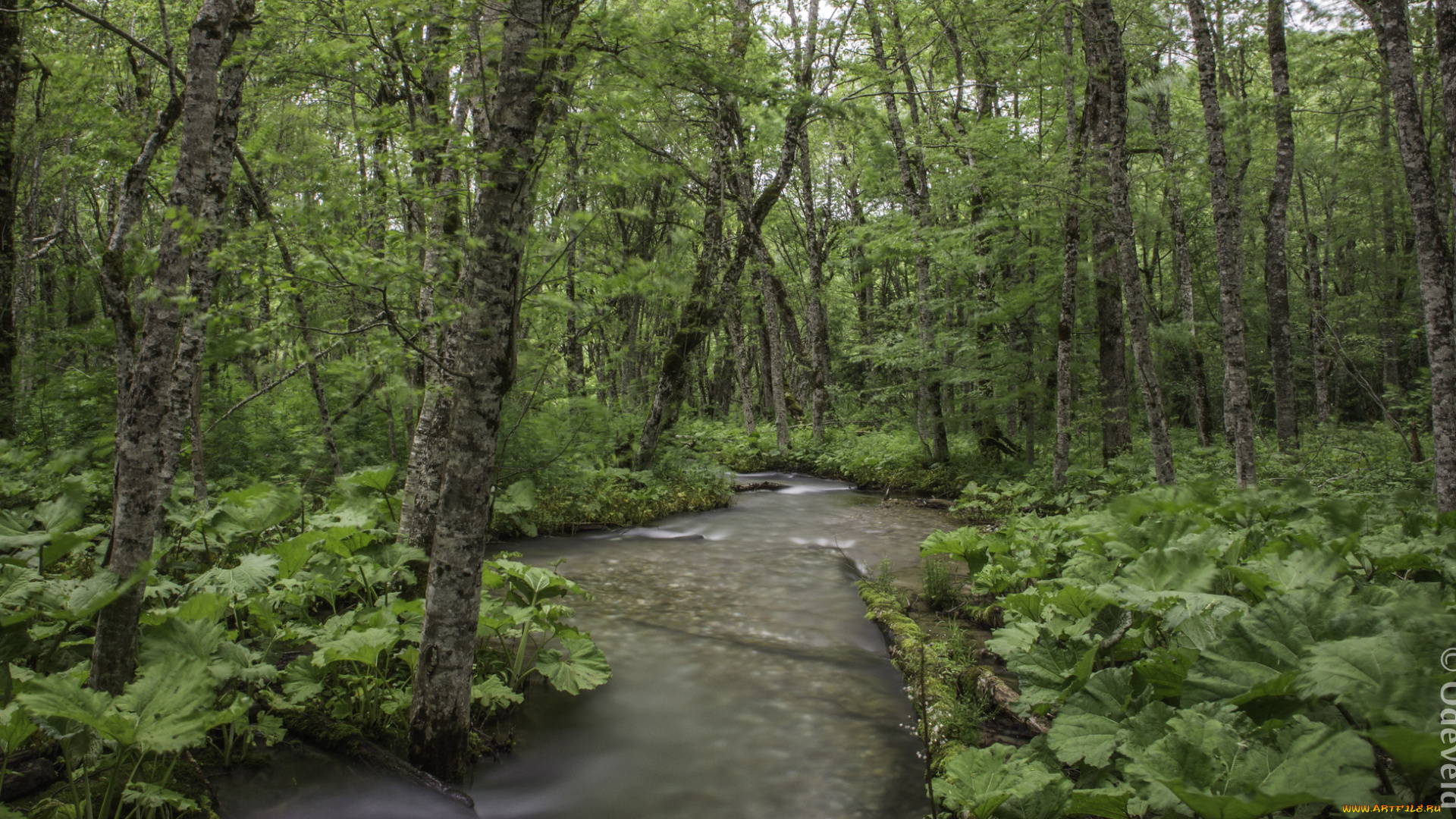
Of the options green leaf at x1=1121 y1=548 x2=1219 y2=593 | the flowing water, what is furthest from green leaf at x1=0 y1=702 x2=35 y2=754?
green leaf at x1=1121 y1=548 x2=1219 y2=593

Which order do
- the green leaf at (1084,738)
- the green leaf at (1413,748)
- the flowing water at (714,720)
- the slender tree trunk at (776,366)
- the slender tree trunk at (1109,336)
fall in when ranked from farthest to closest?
the slender tree trunk at (776,366)
the slender tree trunk at (1109,336)
the flowing water at (714,720)
the green leaf at (1084,738)
the green leaf at (1413,748)

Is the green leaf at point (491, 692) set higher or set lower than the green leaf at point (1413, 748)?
lower

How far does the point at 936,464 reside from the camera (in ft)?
45.9

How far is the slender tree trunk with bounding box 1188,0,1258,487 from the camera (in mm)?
7871

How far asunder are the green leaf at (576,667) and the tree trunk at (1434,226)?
7.13 metres

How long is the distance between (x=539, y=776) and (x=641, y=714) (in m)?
0.91

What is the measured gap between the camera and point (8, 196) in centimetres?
804

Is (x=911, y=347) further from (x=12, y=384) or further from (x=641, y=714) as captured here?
(x=12, y=384)

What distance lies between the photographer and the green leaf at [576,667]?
3.96 metres

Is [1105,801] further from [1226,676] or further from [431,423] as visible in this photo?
[431,423]

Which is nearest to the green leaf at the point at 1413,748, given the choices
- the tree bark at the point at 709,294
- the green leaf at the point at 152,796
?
the green leaf at the point at 152,796

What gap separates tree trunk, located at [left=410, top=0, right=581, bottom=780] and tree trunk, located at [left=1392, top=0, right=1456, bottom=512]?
23.5 feet

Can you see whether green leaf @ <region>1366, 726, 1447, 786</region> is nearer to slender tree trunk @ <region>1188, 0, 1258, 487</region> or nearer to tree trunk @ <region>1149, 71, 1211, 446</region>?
slender tree trunk @ <region>1188, 0, 1258, 487</region>

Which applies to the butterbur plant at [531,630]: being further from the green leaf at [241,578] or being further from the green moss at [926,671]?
the green moss at [926,671]
